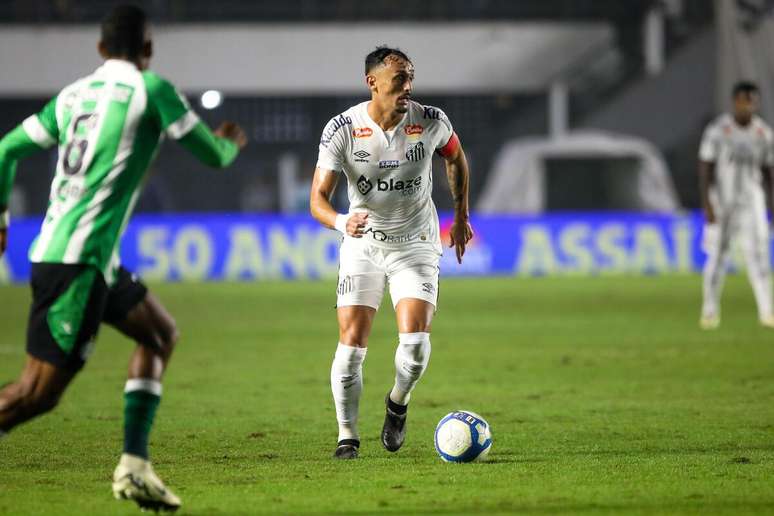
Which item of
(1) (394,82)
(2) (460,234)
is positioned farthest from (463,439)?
(1) (394,82)

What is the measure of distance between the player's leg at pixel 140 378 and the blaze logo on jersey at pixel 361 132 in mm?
2064

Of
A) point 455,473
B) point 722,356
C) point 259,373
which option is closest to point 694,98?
point 722,356

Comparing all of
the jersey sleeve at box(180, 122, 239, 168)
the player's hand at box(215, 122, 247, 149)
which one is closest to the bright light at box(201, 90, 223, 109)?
the player's hand at box(215, 122, 247, 149)

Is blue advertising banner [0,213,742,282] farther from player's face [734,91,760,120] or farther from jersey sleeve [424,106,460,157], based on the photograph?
jersey sleeve [424,106,460,157]

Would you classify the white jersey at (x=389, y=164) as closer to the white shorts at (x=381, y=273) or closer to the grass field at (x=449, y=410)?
the white shorts at (x=381, y=273)

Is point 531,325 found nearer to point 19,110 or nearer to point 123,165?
point 123,165

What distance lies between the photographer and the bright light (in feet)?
106

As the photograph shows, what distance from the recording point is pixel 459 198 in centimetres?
813

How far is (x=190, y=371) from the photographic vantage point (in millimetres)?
12711

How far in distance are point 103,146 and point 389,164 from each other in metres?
2.30

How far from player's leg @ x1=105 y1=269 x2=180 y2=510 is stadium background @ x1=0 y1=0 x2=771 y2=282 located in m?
22.9

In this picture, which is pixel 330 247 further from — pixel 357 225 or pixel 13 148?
pixel 13 148

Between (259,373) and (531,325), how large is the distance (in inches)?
210

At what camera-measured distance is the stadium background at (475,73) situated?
30.6 meters
